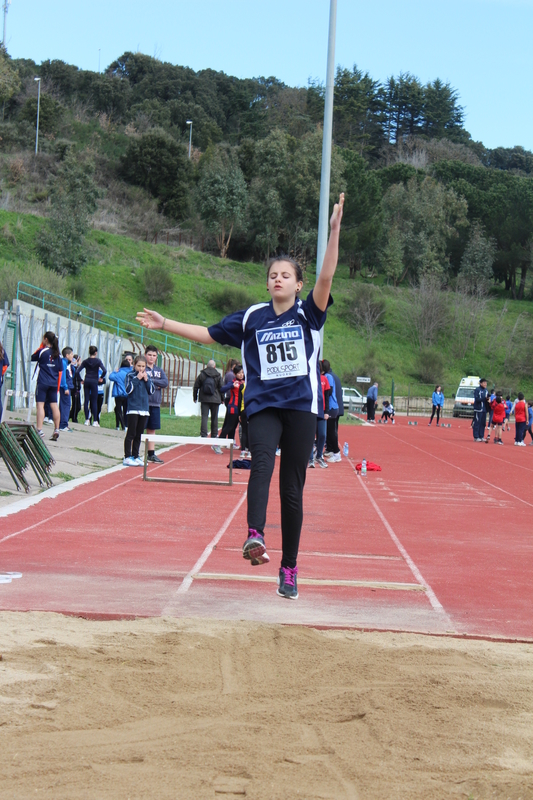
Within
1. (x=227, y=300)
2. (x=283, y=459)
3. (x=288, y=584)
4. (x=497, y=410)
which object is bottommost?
(x=288, y=584)

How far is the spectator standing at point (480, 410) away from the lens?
27.9 m

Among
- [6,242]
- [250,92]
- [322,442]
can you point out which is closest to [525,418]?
[322,442]

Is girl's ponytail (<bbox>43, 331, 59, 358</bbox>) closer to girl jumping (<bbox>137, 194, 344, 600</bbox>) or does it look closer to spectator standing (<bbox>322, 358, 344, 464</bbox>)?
spectator standing (<bbox>322, 358, 344, 464</bbox>)

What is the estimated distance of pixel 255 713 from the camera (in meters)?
3.09

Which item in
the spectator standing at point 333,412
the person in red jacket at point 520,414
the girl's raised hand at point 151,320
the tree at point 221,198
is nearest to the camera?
the girl's raised hand at point 151,320

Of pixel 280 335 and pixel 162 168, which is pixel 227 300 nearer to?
pixel 162 168

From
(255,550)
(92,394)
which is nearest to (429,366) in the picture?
(92,394)

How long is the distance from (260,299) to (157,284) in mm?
8422

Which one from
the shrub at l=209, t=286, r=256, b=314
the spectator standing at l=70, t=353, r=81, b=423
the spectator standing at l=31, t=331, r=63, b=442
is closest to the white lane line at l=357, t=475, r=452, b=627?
the spectator standing at l=31, t=331, r=63, b=442

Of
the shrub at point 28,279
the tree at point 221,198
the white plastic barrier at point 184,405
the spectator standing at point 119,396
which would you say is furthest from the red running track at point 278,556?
the tree at point 221,198

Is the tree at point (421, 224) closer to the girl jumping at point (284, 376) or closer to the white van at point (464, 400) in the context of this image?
the white van at point (464, 400)

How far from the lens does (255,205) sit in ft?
220

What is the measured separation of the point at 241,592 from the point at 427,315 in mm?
60267

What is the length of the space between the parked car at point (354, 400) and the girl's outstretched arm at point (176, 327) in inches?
1696
